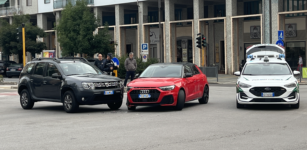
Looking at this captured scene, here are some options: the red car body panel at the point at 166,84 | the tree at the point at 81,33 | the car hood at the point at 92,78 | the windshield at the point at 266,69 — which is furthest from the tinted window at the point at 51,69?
the tree at the point at 81,33

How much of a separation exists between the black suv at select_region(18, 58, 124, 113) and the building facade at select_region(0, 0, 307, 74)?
2519 centimetres

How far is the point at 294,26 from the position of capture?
4256 centimetres

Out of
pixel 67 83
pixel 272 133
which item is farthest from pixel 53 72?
pixel 272 133

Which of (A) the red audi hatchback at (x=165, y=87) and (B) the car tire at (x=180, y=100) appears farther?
(B) the car tire at (x=180, y=100)

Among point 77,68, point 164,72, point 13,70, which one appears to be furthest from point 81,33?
point 164,72

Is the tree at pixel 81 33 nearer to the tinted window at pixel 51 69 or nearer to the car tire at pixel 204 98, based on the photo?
the car tire at pixel 204 98

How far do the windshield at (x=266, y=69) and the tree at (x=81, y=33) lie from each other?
97.0 feet

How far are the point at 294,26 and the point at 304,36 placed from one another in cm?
118

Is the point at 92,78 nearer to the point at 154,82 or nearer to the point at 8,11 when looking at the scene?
the point at 154,82

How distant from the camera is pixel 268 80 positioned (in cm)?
1445

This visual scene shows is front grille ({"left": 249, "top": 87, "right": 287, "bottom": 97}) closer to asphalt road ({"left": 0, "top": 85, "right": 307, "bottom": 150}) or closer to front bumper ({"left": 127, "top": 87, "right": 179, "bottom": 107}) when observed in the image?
asphalt road ({"left": 0, "top": 85, "right": 307, "bottom": 150})

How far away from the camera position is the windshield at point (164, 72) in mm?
15414

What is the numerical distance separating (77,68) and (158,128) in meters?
5.55

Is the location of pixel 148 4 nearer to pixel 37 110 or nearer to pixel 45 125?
pixel 37 110
